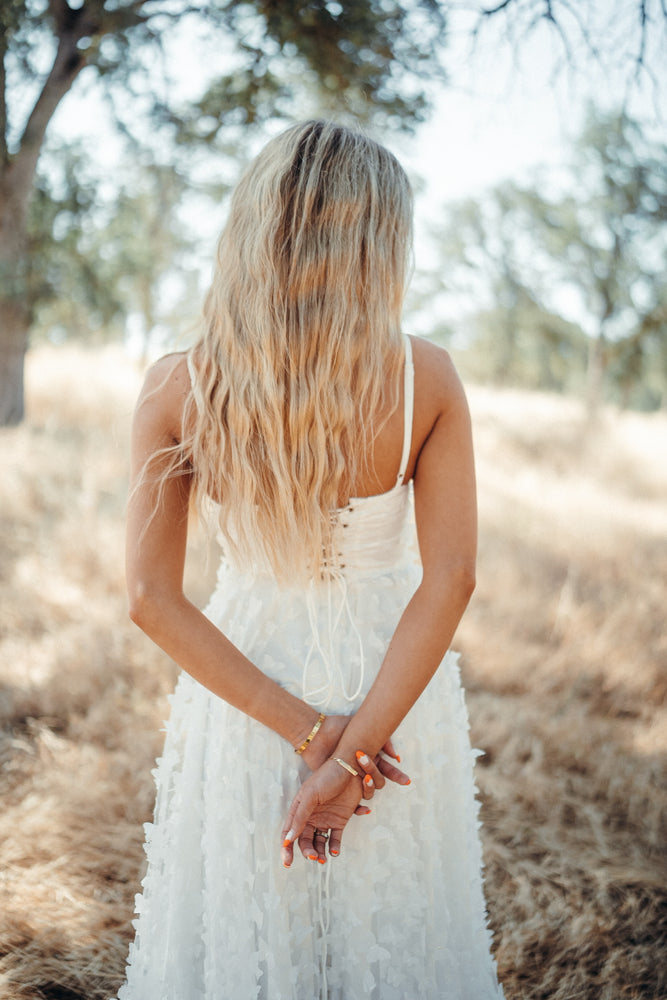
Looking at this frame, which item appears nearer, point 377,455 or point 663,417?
point 377,455

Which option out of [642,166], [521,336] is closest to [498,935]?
[642,166]

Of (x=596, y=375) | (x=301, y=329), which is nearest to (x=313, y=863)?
(x=301, y=329)

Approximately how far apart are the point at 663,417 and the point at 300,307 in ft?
47.3

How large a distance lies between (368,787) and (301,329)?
0.92 meters

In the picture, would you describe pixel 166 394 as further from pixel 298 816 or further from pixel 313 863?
pixel 313 863

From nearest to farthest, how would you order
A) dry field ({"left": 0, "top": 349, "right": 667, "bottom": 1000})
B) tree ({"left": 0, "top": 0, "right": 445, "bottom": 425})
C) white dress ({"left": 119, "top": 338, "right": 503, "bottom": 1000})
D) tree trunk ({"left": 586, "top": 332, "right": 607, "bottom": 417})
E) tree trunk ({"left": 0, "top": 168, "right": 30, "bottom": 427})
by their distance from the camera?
white dress ({"left": 119, "top": 338, "right": 503, "bottom": 1000})
dry field ({"left": 0, "top": 349, "right": 667, "bottom": 1000})
tree ({"left": 0, "top": 0, "right": 445, "bottom": 425})
tree trunk ({"left": 0, "top": 168, "right": 30, "bottom": 427})
tree trunk ({"left": 586, "top": 332, "right": 607, "bottom": 417})

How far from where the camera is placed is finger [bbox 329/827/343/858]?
1.34m

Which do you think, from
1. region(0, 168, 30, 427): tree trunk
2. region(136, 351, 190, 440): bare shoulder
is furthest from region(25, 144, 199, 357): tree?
region(136, 351, 190, 440): bare shoulder

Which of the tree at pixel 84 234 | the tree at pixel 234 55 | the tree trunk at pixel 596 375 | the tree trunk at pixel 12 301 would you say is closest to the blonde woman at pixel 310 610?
the tree at pixel 234 55

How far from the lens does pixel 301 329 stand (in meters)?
1.32

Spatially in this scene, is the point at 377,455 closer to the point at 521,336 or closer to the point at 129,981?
the point at 129,981

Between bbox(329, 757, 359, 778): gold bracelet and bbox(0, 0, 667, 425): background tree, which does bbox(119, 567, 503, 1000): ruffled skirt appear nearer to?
bbox(329, 757, 359, 778): gold bracelet

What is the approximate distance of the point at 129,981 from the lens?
155 cm

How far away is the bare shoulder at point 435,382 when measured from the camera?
4.57ft
